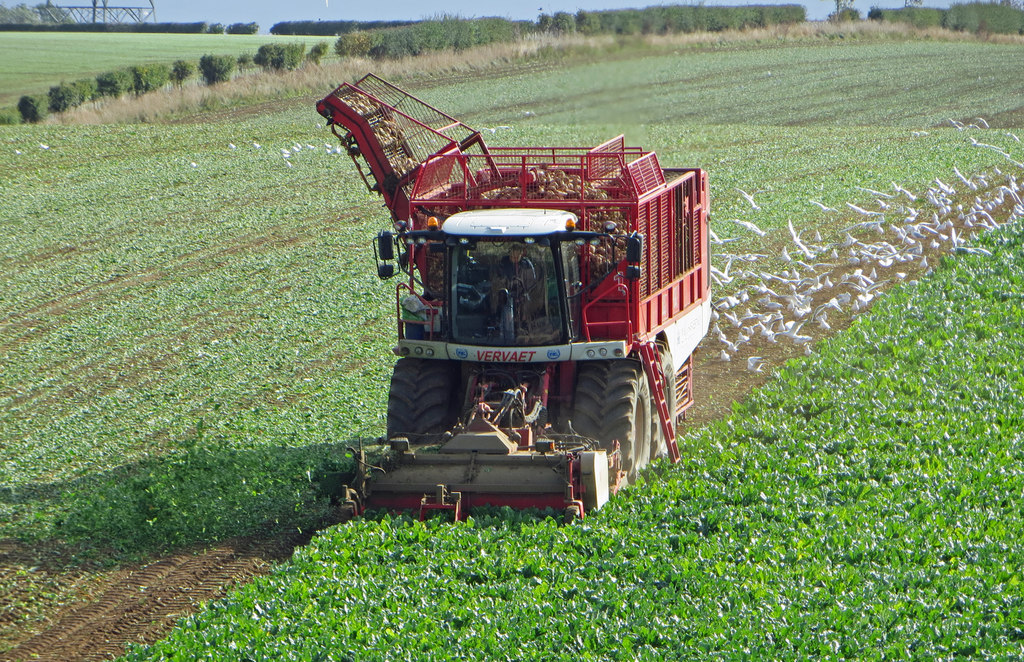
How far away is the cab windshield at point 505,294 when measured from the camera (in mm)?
12180

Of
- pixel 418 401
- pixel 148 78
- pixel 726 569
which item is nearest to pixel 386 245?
pixel 418 401

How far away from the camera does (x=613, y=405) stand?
1207cm

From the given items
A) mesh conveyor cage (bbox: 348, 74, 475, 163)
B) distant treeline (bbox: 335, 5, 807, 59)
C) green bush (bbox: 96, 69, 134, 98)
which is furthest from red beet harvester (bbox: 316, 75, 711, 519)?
green bush (bbox: 96, 69, 134, 98)

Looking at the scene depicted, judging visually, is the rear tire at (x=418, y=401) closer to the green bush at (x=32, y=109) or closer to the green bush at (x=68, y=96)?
the green bush at (x=32, y=109)

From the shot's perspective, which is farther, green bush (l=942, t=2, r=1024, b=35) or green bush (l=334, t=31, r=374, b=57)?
green bush (l=334, t=31, r=374, b=57)

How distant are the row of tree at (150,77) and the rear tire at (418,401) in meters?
37.0

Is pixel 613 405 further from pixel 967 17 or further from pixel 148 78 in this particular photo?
pixel 148 78

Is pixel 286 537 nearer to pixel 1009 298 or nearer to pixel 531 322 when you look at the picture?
pixel 531 322

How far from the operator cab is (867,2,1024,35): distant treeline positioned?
3426 cm

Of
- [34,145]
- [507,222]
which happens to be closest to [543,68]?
[34,145]

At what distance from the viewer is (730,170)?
1310 inches

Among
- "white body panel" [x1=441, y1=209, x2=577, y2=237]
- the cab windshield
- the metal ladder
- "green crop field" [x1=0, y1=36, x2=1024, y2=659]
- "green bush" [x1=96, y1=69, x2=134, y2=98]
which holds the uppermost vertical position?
"green bush" [x1=96, y1=69, x2=134, y2=98]

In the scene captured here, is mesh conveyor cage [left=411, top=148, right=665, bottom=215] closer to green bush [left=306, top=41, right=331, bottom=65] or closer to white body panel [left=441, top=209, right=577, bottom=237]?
white body panel [left=441, top=209, right=577, bottom=237]

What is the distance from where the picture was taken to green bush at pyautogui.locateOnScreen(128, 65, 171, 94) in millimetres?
49500
